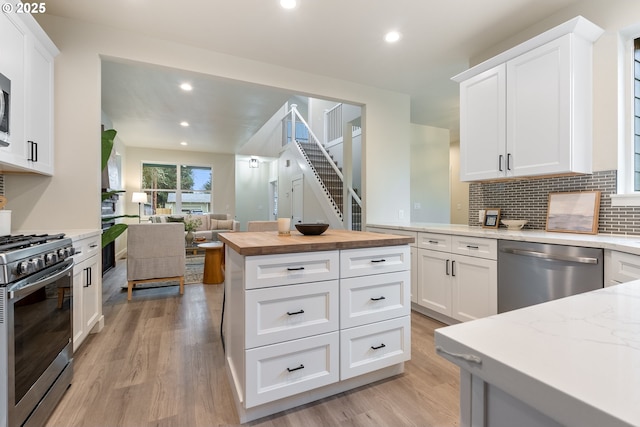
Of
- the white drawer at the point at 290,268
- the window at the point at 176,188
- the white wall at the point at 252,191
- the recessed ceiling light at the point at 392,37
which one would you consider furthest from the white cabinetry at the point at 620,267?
the white wall at the point at 252,191

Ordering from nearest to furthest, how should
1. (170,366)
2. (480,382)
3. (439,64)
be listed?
(480,382), (170,366), (439,64)

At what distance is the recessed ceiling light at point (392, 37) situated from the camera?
9.42 feet

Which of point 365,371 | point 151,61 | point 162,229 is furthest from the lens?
point 162,229

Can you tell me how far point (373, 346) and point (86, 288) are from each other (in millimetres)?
2268

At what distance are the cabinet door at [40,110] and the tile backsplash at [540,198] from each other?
159 inches

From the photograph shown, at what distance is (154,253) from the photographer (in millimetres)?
3889

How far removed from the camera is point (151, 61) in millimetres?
2920

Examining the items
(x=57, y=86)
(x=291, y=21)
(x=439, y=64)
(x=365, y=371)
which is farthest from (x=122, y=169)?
(x=365, y=371)

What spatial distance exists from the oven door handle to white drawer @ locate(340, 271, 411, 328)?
153cm

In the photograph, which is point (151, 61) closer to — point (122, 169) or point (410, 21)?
point (410, 21)

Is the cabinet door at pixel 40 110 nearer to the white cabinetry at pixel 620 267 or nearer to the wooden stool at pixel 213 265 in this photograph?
the wooden stool at pixel 213 265

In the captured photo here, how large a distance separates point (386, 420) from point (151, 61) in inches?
137

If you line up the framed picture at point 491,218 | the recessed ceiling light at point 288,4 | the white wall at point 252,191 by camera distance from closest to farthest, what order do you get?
1. the recessed ceiling light at point 288,4
2. the framed picture at point 491,218
3. the white wall at point 252,191

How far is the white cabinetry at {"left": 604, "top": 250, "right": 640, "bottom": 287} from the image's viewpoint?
164 cm
